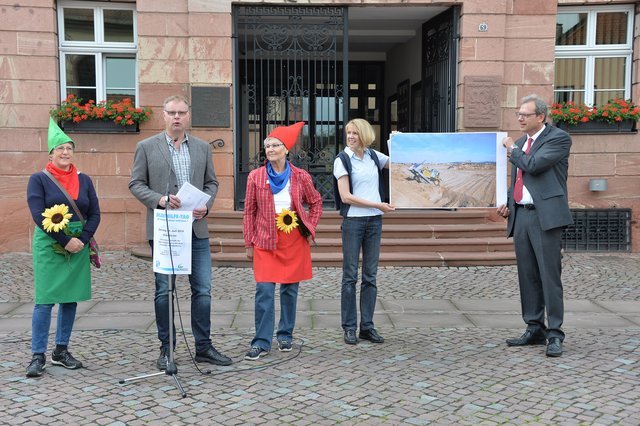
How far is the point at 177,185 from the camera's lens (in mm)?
4961

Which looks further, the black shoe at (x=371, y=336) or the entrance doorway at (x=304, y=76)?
the entrance doorway at (x=304, y=76)

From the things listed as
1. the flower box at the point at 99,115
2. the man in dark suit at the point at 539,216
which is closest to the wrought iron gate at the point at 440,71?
the flower box at the point at 99,115

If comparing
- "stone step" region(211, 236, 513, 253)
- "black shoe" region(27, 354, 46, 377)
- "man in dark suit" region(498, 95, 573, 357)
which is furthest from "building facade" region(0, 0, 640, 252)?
"black shoe" region(27, 354, 46, 377)

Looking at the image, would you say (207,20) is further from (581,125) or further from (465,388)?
(465,388)

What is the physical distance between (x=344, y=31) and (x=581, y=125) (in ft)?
14.3

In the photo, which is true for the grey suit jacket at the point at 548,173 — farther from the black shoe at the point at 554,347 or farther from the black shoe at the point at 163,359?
the black shoe at the point at 163,359

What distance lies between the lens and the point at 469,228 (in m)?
10.2

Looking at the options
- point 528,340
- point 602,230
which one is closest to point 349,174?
point 528,340

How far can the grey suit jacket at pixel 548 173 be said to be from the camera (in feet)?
17.2

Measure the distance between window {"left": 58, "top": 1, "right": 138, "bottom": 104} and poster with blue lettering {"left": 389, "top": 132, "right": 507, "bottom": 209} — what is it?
22.0 ft

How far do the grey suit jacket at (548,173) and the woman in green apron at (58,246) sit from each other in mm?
3595

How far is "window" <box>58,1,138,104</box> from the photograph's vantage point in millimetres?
10922

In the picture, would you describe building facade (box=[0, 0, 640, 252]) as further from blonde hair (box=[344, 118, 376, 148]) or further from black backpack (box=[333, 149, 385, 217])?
blonde hair (box=[344, 118, 376, 148])

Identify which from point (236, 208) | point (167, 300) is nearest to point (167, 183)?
point (167, 300)
